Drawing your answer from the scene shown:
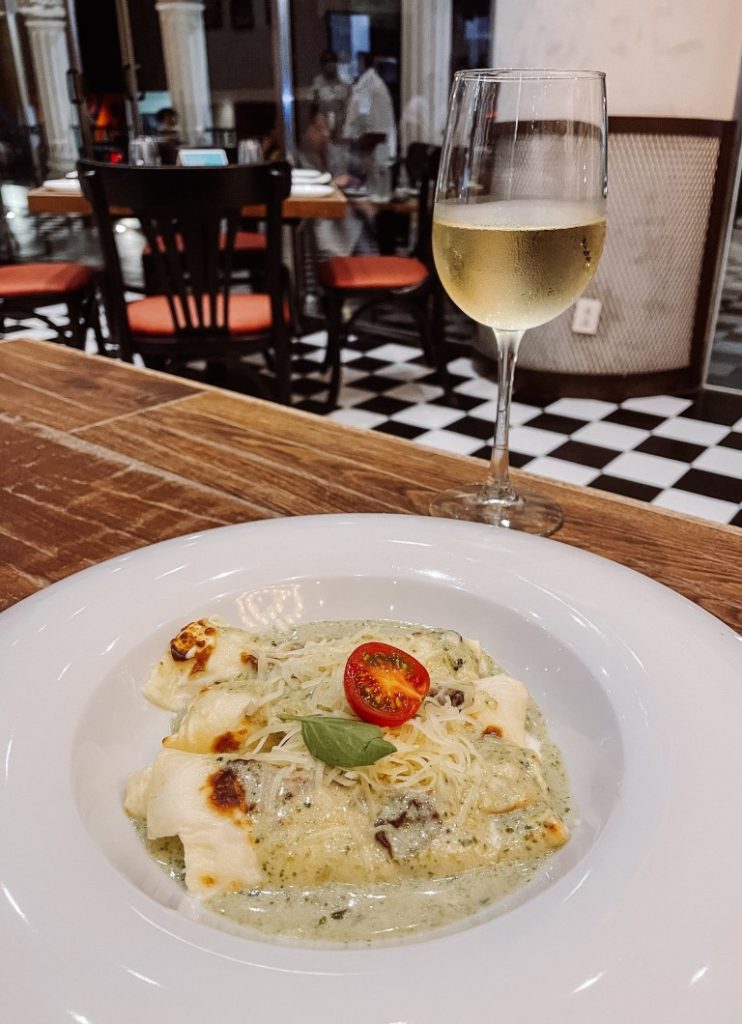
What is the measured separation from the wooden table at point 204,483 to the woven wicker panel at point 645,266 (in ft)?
9.40

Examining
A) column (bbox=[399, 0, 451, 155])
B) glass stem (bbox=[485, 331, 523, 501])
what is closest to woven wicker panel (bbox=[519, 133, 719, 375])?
column (bbox=[399, 0, 451, 155])

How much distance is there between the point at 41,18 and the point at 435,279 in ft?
13.9

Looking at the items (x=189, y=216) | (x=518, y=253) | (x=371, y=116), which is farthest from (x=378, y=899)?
(x=371, y=116)

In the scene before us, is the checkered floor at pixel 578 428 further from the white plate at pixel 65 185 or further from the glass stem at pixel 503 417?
the glass stem at pixel 503 417

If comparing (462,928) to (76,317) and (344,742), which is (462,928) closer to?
(344,742)

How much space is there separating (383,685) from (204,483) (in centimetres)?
49

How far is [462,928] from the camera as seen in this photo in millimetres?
431

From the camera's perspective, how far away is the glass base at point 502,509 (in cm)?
85

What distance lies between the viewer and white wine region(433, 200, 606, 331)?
81 cm

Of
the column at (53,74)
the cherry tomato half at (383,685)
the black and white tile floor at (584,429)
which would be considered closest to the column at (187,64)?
the column at (53,74)

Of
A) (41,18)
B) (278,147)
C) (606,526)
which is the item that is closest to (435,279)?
(278,147)

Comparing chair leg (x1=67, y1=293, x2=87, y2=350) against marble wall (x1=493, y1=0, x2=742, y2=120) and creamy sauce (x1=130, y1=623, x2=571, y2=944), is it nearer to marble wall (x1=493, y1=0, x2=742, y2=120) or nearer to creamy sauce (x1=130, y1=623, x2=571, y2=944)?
marble wall (x1=493, y1=0, x2=742, y2=120)

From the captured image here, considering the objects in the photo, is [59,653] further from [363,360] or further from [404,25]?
[404,25]

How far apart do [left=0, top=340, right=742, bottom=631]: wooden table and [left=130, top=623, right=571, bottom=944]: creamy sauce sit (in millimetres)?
321
